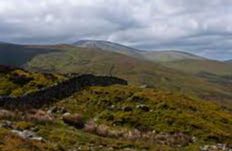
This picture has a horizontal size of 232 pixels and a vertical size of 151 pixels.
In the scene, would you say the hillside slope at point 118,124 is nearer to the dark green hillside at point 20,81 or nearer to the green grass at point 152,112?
the green grass at point 152,112

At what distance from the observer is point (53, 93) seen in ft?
208

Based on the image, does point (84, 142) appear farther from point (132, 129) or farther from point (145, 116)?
point (145, 116)

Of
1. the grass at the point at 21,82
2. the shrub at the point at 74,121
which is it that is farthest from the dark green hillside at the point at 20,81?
the shrub at the point at 74,121

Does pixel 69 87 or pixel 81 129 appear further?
pixel 69 87

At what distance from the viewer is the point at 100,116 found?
57.4m

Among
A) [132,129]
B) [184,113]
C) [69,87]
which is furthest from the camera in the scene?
[69,87]

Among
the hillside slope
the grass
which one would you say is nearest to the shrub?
the hillside slope

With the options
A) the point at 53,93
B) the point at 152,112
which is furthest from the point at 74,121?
the point at 53,93

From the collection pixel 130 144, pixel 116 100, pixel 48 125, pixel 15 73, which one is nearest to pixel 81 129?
pixel 48 125

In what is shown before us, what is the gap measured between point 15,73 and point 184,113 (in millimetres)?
27026

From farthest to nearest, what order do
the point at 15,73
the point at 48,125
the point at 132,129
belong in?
the point at 15,73
the point at 132,129
the point at 48,125

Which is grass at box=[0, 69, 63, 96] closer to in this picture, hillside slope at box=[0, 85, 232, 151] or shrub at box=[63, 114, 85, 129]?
hillside slope at box=[0, 85, 232, 151]

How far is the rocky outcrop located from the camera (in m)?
55.6

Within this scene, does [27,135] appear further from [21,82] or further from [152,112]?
[21,82]
